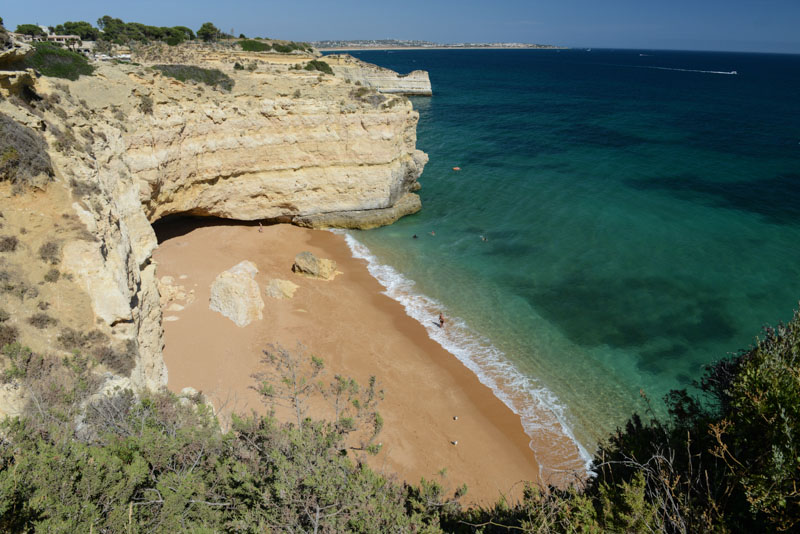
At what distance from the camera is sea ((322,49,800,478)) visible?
17.1m

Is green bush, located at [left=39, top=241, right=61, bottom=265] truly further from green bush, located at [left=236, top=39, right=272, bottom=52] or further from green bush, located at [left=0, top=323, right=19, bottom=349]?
green bush, located at [left=236, top=39, right=272, bottom=52]

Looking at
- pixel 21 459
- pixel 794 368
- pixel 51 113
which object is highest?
pixel 51 113

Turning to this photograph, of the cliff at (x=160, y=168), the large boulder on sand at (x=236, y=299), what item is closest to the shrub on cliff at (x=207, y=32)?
the cliff at (x=160, y=168)

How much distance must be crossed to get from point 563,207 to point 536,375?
715 inches

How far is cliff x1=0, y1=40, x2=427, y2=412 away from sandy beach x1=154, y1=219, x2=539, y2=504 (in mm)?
2409

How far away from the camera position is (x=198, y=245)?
23641 mm

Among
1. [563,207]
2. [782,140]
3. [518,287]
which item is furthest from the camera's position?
[782,140]

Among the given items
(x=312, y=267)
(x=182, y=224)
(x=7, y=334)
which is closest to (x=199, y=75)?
(x=182, y=224)

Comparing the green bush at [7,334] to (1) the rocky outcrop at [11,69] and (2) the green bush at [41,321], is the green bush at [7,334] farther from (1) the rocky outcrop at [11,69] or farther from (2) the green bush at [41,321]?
(1) the rocky outcrop at [11,69]

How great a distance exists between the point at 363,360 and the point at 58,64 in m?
18.2

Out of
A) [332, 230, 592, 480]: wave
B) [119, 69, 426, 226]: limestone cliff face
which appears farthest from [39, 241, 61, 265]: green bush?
[332, 230, 592, 480]: wave

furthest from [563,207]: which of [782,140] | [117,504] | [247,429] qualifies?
[782,140]

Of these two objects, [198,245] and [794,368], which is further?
[198,245]

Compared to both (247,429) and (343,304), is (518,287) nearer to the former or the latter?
(343,304)
